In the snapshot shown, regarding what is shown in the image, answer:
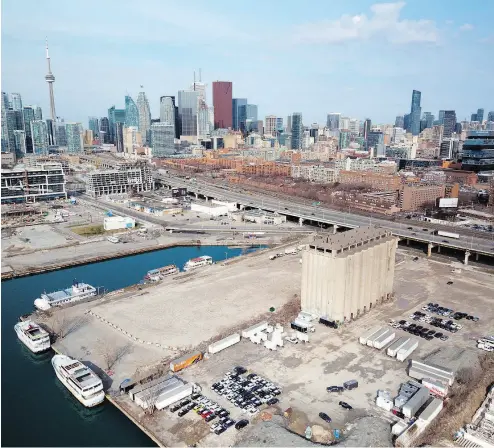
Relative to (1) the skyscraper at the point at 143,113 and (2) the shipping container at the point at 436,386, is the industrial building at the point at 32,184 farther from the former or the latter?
(1) the skyscraper at the point at 143,113

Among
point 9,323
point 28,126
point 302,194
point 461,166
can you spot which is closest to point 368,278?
point 9,323

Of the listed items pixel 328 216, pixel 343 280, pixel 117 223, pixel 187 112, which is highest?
pixel 187 112

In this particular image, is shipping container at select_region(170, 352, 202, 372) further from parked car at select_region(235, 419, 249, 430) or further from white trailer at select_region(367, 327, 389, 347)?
white trailer at select_region(367, 327, 389, 347)

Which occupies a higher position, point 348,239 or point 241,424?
point 348,239

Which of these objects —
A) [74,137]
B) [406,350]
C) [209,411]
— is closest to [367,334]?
[406,350]

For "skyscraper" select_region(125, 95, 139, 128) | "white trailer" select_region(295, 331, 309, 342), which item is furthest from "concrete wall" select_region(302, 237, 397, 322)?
"skyscraper" select_region(125, 95, 139, 128)

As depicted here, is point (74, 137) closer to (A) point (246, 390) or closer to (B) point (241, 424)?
(A) point (246, 390)

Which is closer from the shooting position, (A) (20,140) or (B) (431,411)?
(B) (431,411)

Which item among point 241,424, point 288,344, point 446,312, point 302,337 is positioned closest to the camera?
point 241,424

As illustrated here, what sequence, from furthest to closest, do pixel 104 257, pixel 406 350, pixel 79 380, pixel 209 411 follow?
1. pixel 104 257
2. pixel 406 350
3. pixel 79 380
4. pixel 209 411
